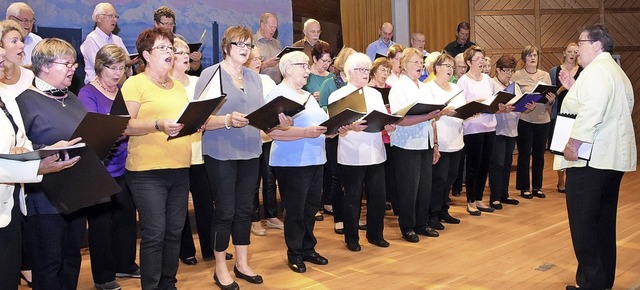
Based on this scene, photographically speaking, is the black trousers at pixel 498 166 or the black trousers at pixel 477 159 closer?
the black trousers at pixel 477 159

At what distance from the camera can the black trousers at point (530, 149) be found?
694 centimetres

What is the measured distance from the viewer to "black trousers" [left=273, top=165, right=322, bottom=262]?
4.34 metres

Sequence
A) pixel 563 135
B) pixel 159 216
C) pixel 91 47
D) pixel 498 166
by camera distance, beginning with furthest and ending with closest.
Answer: pixel 498 166, pixel 91 47, pixel 563 135, pixel 159 216

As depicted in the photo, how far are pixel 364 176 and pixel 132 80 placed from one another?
6.47 feet

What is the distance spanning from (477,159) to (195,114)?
11.6 feet

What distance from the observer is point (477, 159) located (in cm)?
621

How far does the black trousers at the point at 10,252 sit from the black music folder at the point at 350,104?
6.81ft

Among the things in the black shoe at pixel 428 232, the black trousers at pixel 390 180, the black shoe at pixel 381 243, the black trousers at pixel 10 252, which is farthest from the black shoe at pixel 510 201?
the black trousers at pixel 10 252

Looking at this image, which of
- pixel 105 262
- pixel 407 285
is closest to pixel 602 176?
pixel 407 285

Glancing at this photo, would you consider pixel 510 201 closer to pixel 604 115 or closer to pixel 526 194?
pixel 526 194

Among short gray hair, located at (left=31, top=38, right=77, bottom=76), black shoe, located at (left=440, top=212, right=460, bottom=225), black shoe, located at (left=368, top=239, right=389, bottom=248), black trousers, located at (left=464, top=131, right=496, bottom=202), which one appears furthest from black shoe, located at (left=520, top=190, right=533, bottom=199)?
short gray hair, located at (left=31, top=38, right=77, bottom=76)

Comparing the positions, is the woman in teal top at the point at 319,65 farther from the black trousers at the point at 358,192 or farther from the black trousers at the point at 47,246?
the black trousers at the point at 47,246

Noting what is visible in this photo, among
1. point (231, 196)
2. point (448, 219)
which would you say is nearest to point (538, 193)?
point (448, 219)

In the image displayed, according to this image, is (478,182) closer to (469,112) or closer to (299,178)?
(469,112)
